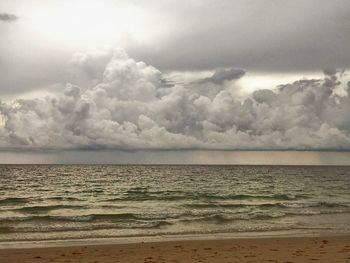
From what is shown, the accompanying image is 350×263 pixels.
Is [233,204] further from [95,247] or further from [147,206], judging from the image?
[95,247]

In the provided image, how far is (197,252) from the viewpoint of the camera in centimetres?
1789

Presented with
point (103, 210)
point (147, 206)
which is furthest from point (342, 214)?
point (103, 210)

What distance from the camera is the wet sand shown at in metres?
16.0

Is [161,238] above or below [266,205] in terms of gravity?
above

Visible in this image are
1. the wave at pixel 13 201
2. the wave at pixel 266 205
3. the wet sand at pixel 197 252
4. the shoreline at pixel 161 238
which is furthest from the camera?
the wave at pixel 13 201

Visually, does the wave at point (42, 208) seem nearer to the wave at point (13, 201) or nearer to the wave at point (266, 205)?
the wave at point (13, 201)

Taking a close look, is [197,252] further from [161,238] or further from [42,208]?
[42,208]

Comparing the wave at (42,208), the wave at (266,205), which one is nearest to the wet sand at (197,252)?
the wave at (42,208)

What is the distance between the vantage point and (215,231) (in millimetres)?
26531

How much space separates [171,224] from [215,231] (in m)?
3.81

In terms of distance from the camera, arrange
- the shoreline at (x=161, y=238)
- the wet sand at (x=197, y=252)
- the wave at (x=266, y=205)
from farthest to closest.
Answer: the wave at (x=266, y=205) → the shoreline at (x=161, y=238) → the wet sand at (x=197, y=252)

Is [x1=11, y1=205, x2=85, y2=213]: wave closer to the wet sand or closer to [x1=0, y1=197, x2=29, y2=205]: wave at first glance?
[x1=0, y1=197, x2=29, y2=205]: wave

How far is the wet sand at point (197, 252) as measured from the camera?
16047mm

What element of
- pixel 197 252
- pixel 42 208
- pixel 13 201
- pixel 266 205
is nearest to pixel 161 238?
pixel 197 252
